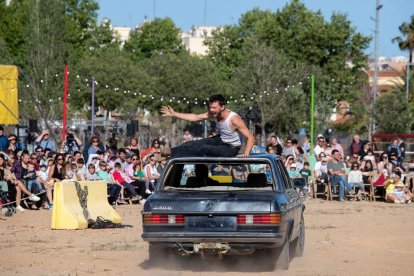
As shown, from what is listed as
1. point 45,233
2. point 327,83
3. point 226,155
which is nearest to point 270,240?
point 226,155

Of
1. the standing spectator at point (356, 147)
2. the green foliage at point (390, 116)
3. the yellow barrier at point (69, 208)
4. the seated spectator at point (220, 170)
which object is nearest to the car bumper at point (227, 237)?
the seated spectator at point (220, 170)

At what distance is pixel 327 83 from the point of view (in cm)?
8744

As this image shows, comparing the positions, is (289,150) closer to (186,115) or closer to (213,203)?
(186,115)

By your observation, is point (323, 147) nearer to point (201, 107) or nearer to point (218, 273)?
point (218, 273)

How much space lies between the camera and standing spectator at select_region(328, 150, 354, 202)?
28.3 m

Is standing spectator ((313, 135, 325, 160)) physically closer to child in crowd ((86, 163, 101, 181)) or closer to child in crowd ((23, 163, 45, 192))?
child in crowd ((86, 163, 101, 181))

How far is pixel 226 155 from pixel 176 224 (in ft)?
4.55

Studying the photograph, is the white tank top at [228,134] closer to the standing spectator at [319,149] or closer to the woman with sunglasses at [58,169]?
the woman with sunglasses at [58,169]

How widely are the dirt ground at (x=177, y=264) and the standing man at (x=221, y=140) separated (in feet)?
4.60

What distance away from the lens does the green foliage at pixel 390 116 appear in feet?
190

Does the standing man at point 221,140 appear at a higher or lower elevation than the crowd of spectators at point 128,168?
higher

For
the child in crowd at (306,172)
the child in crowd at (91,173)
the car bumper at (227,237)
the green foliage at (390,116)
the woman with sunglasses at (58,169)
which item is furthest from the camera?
the green foliage at (390,116)

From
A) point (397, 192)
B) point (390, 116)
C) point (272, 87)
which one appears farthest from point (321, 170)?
point (272, 87)

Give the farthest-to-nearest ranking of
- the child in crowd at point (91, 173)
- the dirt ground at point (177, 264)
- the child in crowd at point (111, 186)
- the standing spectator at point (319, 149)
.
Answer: the standing spectator at point (319, 149) → the child in crowd at point (111, 186) → the child in crowd at point (91, 173) → the dirt ground at point (177, 264)
